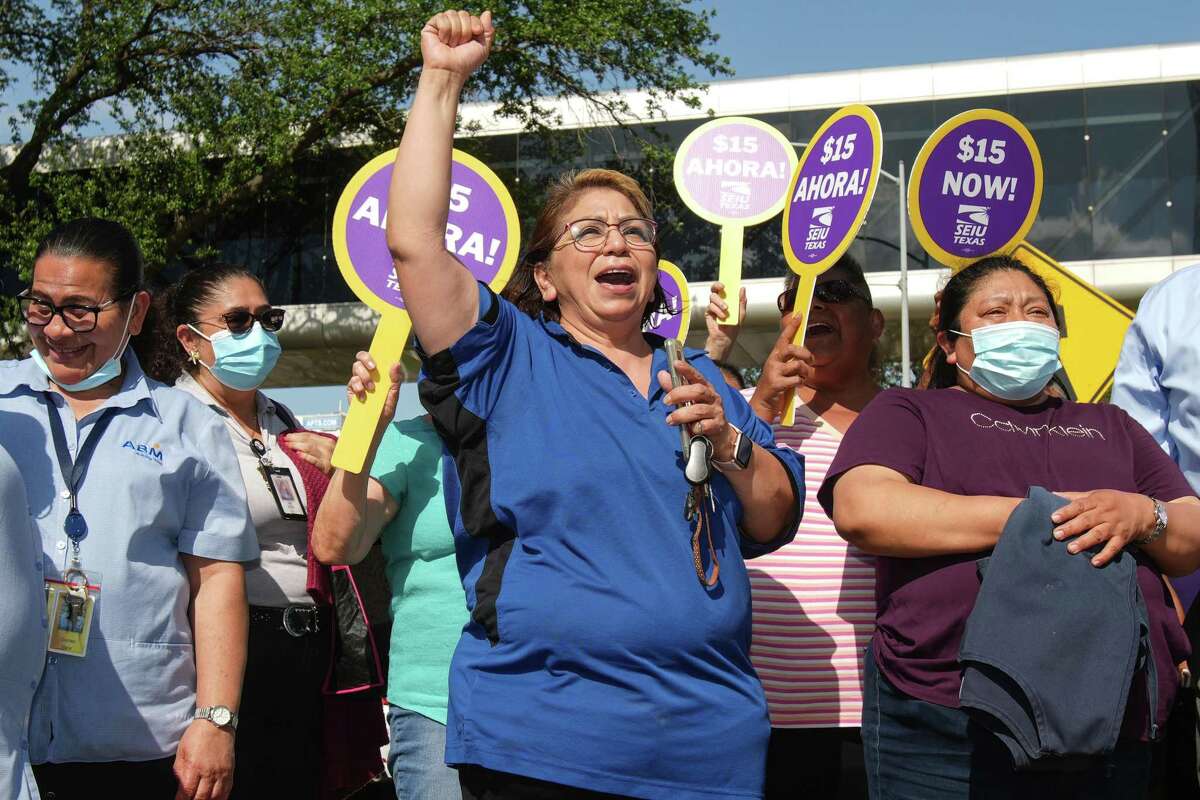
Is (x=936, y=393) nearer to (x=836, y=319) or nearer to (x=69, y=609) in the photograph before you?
(x=836, y=319)

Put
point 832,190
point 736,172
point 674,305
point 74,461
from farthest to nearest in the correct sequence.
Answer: point 674,305, point 736,172, point 832,190, point 74,461

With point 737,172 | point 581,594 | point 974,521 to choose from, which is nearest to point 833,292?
point 737,172

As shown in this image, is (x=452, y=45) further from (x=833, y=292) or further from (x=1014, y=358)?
(x=833, y=292)

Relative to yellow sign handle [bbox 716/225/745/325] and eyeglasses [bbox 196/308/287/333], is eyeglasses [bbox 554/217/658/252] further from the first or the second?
eyeglasses [bbox 196/308/287/333]

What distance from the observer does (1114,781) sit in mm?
2922

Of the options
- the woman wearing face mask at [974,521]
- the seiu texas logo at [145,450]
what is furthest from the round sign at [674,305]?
the seiu texas logo at [145,450]

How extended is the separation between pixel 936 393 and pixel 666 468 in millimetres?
1092

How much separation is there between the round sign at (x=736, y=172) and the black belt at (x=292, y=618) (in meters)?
1.96

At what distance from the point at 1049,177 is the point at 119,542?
943 inches

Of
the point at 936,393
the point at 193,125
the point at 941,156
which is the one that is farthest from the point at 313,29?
the point at 936,393

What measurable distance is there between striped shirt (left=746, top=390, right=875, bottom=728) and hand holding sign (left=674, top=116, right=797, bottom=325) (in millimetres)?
1092

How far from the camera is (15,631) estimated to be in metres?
2.43

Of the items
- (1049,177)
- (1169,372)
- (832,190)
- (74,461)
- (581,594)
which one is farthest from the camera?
(1049,177)

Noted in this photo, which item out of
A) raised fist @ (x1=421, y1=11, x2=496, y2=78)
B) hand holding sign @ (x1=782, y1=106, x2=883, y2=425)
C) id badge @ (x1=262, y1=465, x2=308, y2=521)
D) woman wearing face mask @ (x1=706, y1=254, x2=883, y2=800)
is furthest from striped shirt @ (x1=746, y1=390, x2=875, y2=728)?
raised fist @ (x1=421, y1=11, x2=496, y2=78)
